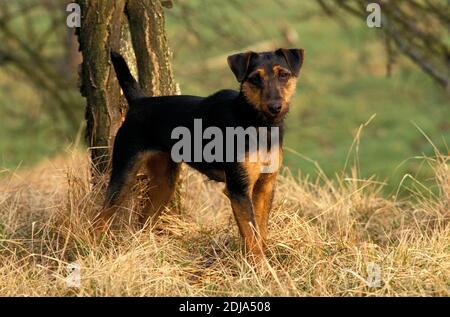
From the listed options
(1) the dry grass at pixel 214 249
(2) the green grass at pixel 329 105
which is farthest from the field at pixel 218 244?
(2) the green grass at pixel 329 105

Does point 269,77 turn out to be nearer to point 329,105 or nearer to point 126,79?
point 126,79

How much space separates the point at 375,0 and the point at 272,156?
3272mm

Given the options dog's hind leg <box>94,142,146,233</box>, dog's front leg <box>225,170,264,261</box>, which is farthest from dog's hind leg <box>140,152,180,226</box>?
dog's front leg <box>225,170,264,261</box>

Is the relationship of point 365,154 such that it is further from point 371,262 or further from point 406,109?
point 371,262

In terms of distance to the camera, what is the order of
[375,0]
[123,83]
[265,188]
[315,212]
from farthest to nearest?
[375,0]
[315,212]
[123,83]
[265,188]

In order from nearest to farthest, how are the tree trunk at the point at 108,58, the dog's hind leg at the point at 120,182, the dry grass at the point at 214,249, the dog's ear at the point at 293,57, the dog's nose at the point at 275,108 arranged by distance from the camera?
the dry grass at the point at 214,249
the dog's nose at the point at 275,108
the dog's ear at the point at 293,57
the dog's hind leg at the point at 120,182
the tree trunk at the point at 108,58

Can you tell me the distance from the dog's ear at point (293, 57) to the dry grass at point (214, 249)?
1084mm

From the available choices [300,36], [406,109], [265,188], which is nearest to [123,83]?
[265,188]

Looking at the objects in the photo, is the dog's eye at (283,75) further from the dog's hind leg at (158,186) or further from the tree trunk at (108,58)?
the tree trunk at (108,58)

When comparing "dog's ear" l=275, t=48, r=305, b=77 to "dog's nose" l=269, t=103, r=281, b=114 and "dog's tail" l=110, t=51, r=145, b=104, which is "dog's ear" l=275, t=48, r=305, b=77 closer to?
"dog's nose" l=269, t=103, r=281, b=114

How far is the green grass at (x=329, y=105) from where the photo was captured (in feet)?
50.0

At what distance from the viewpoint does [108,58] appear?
6832 millimetres
